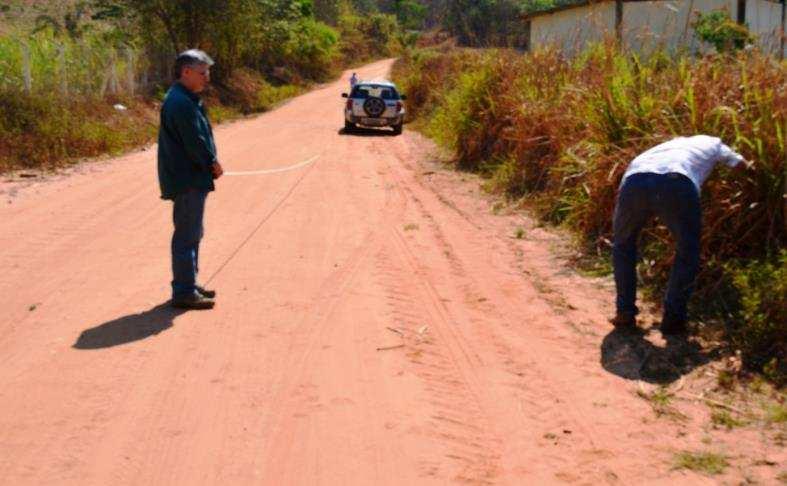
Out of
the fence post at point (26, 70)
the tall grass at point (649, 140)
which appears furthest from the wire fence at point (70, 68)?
the tall grass at point (649, 140)

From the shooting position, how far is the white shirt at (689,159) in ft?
18.9

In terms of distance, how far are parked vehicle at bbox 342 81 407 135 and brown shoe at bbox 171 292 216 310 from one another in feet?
55.5

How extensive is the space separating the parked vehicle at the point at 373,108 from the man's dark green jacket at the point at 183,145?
16.8 meters

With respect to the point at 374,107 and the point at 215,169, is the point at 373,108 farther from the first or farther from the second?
the point at 215,169

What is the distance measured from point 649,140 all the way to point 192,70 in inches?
152

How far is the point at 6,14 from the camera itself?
42.3 meters

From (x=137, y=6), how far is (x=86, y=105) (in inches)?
403

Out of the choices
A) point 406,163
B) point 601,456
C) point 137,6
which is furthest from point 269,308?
point 137,6

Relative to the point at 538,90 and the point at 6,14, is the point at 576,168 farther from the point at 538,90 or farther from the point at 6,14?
the point at 6,14

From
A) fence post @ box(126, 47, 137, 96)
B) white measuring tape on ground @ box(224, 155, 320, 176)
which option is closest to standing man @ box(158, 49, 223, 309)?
white measuring tape on ground @ box(224, 155, 320, 176)

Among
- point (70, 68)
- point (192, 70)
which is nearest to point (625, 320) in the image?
point (192, 70)

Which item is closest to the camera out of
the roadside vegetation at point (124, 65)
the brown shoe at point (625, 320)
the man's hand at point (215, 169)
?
the brown shoe at point (625, 320)

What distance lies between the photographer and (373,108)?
2305 centimetres

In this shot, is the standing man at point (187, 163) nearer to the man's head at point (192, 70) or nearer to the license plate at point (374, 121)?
the man's head at point (192, 70)
